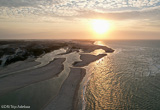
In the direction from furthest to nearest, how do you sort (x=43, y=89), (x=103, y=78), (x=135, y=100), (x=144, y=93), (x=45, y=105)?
(x=103, y=78) < (x=43, y=89) < (x=144, y=93) < (x=135, y=100) < (x=45, y=105)

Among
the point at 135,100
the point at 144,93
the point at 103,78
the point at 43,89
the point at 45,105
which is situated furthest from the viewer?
the point at 103,78

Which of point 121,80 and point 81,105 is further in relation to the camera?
point 121,80

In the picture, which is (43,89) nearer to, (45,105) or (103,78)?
(45,105)

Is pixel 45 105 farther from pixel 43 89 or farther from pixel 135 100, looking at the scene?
pixel 135 100

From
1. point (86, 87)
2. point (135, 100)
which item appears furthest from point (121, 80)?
point (86, 87)

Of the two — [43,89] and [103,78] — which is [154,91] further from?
[43,89]

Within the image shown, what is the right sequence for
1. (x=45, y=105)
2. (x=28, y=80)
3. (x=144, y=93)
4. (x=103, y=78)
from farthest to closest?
(x=103, y=78) < (x=28, y=80) < (x=144, y=93) < (x=45, y=105)

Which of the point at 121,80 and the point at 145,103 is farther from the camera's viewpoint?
the point at 121,80

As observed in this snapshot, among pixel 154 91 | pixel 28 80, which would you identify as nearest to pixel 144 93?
pixel 154 91

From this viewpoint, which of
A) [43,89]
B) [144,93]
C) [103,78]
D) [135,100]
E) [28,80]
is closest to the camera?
[135,100]
